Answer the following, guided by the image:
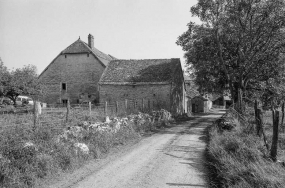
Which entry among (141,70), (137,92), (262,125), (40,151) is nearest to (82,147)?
(40,151)

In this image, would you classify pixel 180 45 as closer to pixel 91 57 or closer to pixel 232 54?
pixel 232 54

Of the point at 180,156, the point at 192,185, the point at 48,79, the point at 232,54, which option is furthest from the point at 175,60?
the point at 192,185

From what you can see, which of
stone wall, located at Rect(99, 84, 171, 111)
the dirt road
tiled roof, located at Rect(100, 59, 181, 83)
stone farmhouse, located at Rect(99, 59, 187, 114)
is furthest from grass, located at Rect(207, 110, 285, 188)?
tiled roof, located at Rect(100, 59, 181, 83)

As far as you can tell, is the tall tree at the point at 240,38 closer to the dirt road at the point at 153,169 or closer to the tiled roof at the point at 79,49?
the dirt road at the point at 153,169

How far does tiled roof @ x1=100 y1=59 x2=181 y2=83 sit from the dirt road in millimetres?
17684

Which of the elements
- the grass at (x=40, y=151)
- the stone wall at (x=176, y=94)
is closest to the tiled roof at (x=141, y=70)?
the stone wall at (x=176, y=94)

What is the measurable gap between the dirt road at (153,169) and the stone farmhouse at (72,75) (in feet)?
78.3

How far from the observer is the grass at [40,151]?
623 cm

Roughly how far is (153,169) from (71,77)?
94.5 feet

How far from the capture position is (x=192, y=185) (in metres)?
6.29

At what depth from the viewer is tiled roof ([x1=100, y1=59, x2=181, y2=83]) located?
93.7 feet

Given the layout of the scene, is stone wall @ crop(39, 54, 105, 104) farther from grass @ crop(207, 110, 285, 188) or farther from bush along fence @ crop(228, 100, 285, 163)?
grass @ crop(207, 110, 285, 188)

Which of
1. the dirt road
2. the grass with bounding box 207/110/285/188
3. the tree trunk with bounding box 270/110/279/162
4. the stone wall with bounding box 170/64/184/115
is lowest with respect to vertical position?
the dirt road

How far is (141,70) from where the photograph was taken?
3044cm
